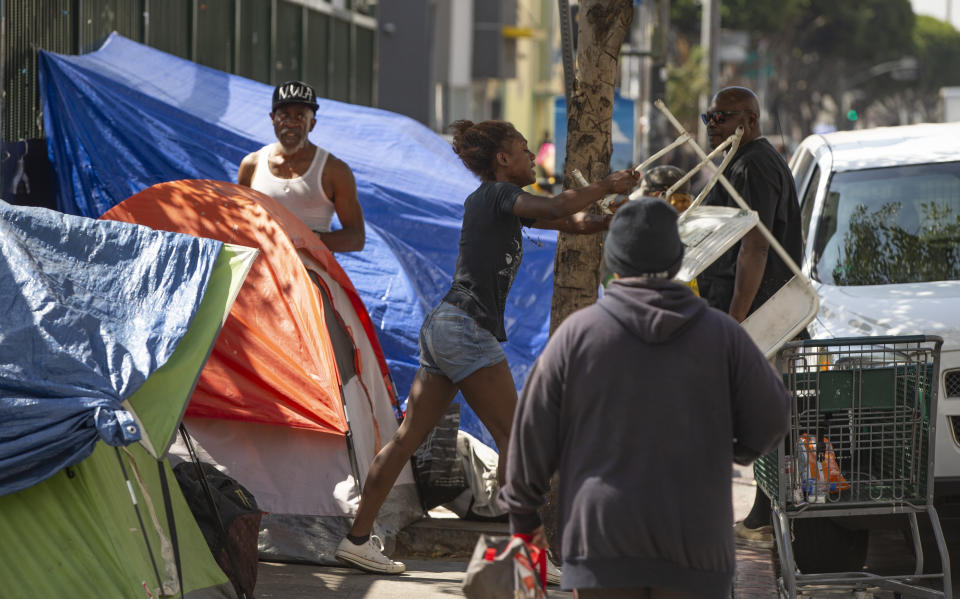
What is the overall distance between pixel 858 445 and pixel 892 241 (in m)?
2.43

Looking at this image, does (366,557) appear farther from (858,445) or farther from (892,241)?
(892,241)

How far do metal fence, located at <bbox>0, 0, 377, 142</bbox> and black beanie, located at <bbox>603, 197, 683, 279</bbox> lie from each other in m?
5.18

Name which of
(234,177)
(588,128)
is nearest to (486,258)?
(588,128)

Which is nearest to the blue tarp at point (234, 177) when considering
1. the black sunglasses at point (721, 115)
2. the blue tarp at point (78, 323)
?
the black sunglasses at point (721, 115)

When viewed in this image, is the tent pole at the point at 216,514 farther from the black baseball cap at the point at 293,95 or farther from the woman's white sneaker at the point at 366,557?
the black baseball cap at the point at 293,95

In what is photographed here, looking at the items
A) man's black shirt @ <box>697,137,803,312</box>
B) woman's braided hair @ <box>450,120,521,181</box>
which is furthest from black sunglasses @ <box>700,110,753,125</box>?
woman's braided hair @ <box>450,120,521,181</box>

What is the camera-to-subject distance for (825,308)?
6.41 m

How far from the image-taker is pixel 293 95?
6.54 meters

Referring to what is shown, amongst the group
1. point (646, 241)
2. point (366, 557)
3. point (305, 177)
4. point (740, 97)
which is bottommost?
point (366, 557)

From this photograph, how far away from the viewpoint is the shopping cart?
4.71 m

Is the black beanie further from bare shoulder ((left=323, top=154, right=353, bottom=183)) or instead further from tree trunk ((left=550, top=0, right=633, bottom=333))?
bare shoulder ((left=323, top=154, right=353, bottom=183))

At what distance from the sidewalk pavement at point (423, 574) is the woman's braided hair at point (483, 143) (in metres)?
1.72

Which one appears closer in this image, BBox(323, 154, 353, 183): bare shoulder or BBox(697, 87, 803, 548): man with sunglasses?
BBox(697, 87, 803, 548): man with sunglasses

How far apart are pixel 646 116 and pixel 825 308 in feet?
52.8
